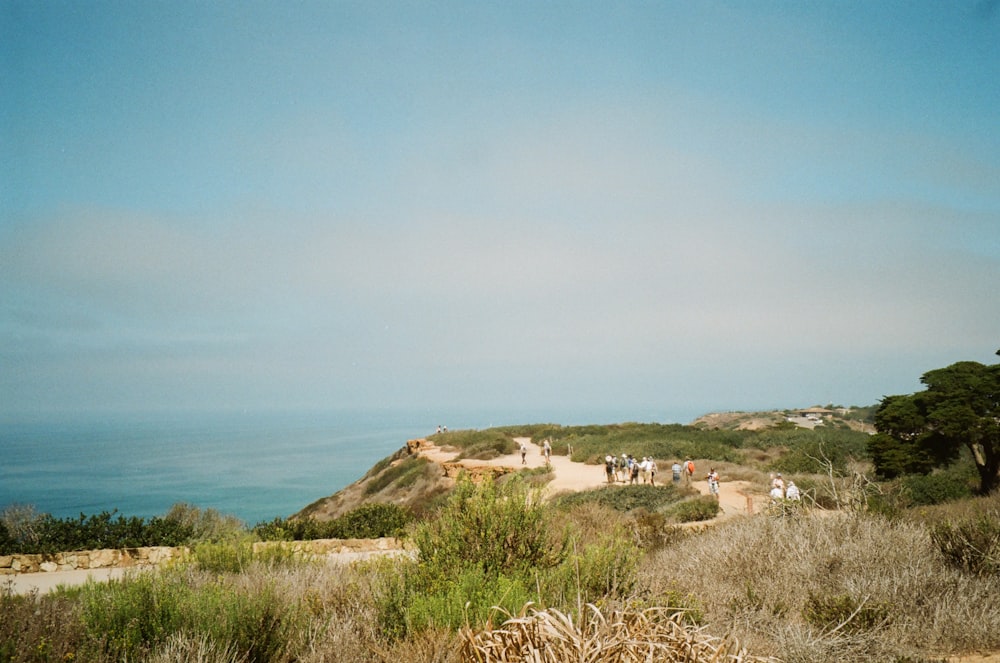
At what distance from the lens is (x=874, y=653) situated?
16.5 ft

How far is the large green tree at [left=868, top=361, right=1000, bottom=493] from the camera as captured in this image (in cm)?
1892

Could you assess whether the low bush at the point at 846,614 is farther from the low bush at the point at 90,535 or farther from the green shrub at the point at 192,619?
the low bush at the point at 90,535

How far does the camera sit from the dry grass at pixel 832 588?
509 cm

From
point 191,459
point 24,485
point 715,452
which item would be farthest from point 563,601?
point 191,459

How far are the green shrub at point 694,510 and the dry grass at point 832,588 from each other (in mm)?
9375

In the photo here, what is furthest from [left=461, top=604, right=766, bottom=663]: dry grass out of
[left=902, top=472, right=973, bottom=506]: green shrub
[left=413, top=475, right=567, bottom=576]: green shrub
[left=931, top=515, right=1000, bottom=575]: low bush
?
[left=902, top=472, right=973, bottom=506]: green shrub

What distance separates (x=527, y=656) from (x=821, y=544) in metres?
6.73

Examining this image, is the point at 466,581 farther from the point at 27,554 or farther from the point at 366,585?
the point at 27,554

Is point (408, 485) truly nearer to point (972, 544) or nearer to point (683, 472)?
point (683, 472)

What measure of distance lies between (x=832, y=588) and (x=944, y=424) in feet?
56.7

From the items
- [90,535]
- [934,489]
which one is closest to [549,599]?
[90,535]

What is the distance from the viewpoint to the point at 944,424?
773 inches

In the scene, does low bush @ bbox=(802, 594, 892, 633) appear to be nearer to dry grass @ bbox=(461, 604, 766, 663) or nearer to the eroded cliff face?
dry grass @ bbox=(461, 604, 766, 663)

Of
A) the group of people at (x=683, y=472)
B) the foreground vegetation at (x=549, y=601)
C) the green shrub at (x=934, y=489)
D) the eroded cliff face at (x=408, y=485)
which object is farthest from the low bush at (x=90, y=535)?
the green shrub at (x=934, y=489)
